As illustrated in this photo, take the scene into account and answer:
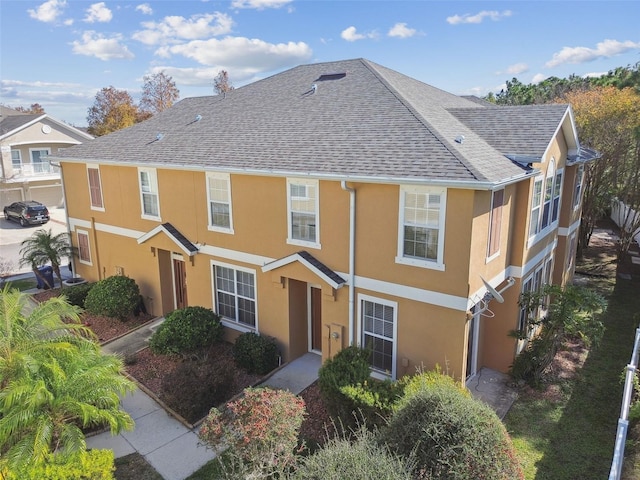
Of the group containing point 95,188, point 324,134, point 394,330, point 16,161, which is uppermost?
point 324,134

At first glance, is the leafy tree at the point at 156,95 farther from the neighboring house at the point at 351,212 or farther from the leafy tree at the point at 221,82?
the neighboring house at the point at 351,212

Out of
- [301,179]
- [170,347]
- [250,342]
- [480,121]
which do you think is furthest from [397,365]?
[480,121]

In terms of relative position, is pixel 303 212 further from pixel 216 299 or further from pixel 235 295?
pixel 216 299

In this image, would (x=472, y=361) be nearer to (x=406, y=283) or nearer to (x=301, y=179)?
(x=406, y=283)

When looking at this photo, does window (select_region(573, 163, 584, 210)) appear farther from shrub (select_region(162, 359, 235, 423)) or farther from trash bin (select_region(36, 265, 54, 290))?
trash bin (select_region(36, 265, 54, 290))

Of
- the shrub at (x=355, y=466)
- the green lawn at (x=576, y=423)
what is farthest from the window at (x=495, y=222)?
the shrub at (x=355, y=466)

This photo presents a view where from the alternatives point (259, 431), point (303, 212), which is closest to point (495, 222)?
point (303, 212)
